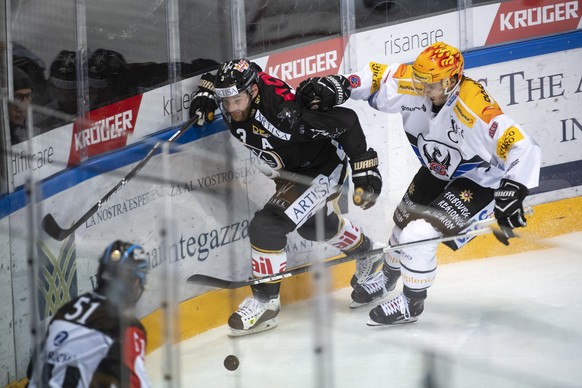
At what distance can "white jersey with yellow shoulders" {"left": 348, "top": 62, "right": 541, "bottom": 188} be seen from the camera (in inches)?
163

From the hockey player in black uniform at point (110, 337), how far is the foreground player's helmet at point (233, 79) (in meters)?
1.36

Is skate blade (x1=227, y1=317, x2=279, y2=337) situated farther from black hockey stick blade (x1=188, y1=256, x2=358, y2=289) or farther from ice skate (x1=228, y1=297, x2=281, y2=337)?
black hockey stick blade (x1=188, y1=256, x2=358, y2=289)

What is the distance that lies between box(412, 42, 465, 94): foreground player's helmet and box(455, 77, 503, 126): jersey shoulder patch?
54 millimetres

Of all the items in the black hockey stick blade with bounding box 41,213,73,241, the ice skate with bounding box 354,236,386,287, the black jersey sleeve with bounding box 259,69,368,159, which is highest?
the black jersey sleeve with bounding box 259,69,368,159

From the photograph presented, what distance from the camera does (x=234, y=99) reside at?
440cm

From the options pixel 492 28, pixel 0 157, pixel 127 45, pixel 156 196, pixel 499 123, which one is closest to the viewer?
pixel 156 196

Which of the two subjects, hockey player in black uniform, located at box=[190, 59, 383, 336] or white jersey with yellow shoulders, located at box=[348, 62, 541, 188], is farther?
hockey player in black uniform, located at box=[190, 59, 383, 336]

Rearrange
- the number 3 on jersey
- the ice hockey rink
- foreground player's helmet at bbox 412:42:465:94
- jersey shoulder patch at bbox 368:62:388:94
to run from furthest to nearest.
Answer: jersey shoulder patch at bbox 368:62:388:94
foreground player's helmet at bbox 412:42:465:94
the number 3 on jersey
the ice hockey rink

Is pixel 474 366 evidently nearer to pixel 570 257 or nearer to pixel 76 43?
pixel 570 257

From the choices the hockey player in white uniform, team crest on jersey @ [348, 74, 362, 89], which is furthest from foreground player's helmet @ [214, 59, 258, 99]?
team crest on jersey @ [348, 74, 362, 89]

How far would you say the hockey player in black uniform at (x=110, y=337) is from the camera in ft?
9.77

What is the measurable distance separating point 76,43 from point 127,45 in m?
0.22

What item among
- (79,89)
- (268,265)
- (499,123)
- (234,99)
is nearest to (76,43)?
(79,89)

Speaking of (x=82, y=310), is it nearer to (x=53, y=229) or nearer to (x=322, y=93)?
(x=53, y=229)
